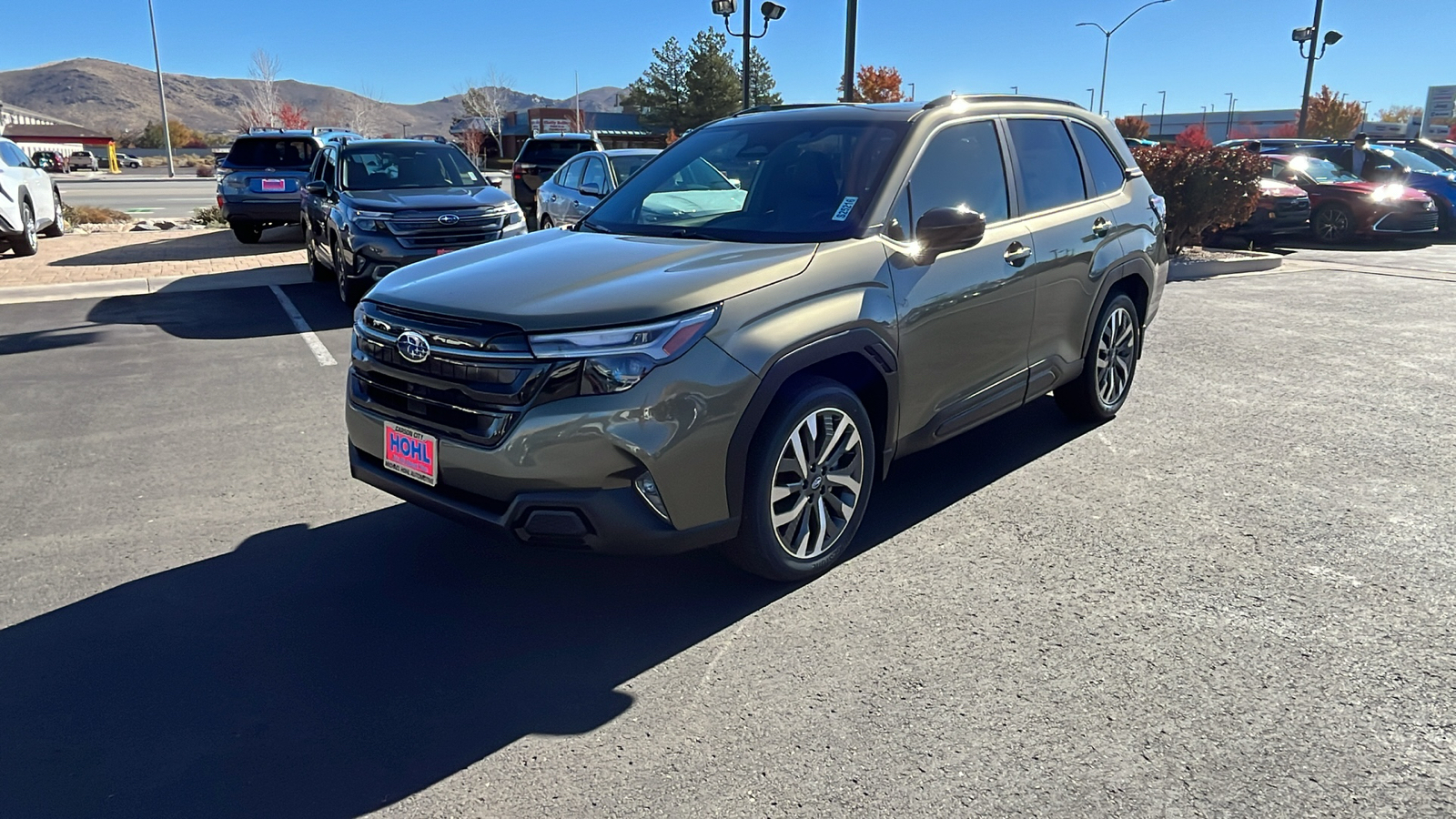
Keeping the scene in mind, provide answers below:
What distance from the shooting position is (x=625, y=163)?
12.7m

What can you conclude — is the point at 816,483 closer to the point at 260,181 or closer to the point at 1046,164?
the point at 1046,164

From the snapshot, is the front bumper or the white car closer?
the front bumper

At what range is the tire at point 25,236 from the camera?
13081 mm

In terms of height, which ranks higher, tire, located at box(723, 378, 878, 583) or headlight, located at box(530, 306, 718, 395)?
headlight, located at box(530, 306, 718, 395)

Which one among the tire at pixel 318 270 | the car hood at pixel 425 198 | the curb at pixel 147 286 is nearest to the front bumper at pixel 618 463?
the car hood at pixel 425 198

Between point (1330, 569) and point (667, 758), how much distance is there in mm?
2872

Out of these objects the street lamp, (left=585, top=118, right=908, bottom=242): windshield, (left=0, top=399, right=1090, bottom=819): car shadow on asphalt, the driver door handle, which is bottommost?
(left=0, top=399, right=1090, bottom=819): car shadow on asphalt

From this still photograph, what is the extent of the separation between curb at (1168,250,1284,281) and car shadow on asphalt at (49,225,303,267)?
12133mm

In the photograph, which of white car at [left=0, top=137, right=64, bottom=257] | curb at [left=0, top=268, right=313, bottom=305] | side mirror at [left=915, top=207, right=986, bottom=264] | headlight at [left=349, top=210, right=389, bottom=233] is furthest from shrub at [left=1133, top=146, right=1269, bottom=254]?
white car at [left=0, top=137, right=64, bottom=257]

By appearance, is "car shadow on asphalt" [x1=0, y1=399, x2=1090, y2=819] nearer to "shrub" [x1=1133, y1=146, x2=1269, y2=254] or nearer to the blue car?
"shrub" [x1=1133, y1=146, x2=1269, y2=254]

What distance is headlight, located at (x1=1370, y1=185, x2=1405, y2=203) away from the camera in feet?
55.5

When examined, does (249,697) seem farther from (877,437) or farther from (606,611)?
(877,437)

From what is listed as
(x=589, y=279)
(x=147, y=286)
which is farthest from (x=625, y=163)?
(x=589, y=279)

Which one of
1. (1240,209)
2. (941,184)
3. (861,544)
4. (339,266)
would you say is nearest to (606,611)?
(861,544)
